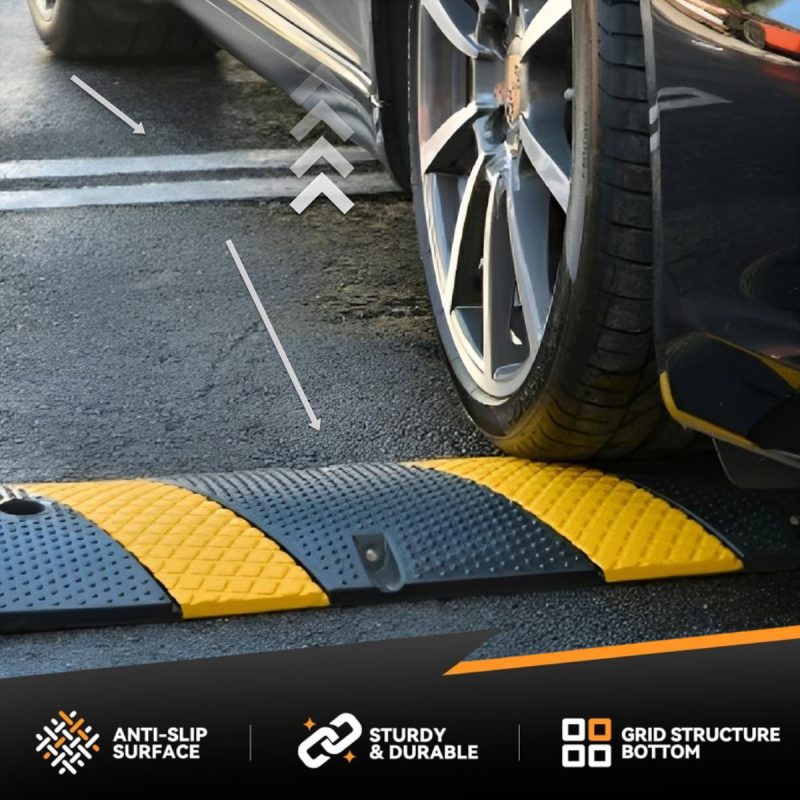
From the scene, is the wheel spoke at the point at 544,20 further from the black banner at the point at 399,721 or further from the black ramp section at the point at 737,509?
the black banner at the point at 399,721

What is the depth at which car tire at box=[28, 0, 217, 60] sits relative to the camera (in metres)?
5.26

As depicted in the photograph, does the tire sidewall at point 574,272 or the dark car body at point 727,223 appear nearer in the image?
the dark car body at point 727,223

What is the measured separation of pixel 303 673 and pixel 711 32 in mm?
998

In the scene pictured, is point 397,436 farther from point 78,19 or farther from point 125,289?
point 78,19

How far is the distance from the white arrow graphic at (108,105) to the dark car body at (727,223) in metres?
3.12

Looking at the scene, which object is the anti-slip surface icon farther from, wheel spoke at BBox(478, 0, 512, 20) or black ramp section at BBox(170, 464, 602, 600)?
wheel spoke at BBox(478, 0, 512, 20)

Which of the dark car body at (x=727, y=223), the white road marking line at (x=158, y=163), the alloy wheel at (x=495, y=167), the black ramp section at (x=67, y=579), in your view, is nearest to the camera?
the dark car body at (x=727, y=223)

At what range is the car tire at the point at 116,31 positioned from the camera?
5.26 meters

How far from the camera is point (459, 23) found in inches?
106

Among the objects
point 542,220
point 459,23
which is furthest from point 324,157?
point 542,220

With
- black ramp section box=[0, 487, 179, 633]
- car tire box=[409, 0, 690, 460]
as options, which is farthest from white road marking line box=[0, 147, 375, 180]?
black ramp section box=[0, 487, 179, 633]

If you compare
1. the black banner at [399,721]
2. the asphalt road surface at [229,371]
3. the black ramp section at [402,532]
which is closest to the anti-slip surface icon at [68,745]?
the black banner at [399,721]

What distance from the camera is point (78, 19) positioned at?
529 centimetres

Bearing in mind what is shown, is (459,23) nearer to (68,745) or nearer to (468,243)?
(468,243)
